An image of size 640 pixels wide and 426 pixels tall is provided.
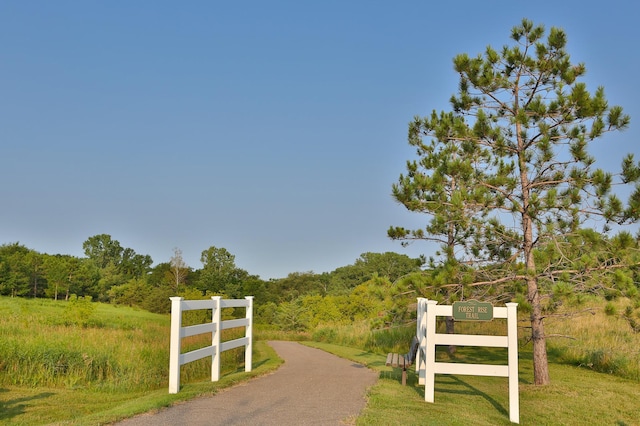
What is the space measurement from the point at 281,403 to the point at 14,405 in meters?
4.35

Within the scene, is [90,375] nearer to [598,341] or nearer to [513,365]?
[513,365]

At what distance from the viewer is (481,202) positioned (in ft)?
34.8

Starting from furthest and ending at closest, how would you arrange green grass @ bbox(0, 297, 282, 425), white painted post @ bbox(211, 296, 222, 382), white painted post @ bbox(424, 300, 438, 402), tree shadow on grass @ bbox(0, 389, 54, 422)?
white painted post @ bbox(211, 296, 222, 382) → white painted post @ bbox(424, 300, 438, 402) → green grass @ bbox(0, 297, 282, 425) → tree shadow on grass @ bbox(0, 389, 54, 422)

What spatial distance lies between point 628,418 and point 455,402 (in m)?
2.69

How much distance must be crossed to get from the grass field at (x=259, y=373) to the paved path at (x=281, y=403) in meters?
0.33

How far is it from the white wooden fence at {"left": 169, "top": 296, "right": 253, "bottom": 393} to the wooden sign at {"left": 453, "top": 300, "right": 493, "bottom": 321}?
4.40 m

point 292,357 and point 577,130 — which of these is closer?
point 577,130

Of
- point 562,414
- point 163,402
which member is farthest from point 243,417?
point 562,414

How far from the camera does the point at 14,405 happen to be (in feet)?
26.7

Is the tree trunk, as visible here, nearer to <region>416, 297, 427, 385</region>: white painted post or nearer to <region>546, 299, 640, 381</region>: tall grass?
<region>546, 299, 640, 381</region>: tall grass

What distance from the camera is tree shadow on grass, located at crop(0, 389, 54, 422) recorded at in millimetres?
7489

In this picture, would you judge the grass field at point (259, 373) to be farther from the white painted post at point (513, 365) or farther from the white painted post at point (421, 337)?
A: the white painted post at point (421, 337)

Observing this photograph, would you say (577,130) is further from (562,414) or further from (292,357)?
(292,357)

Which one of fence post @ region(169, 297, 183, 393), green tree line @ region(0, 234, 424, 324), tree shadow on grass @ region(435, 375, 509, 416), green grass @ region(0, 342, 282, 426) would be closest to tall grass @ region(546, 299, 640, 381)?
tree shadow on grass @ region(435, 375, 509, 416)
